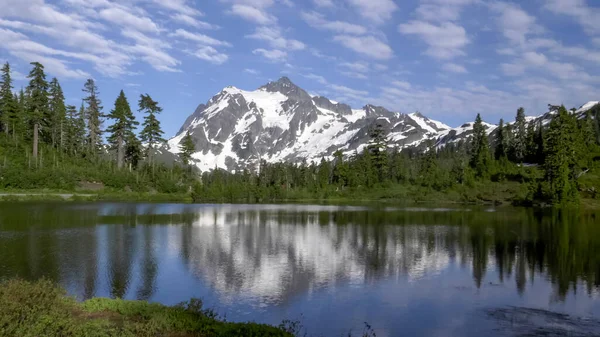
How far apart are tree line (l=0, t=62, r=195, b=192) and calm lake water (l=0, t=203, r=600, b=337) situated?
5064cm

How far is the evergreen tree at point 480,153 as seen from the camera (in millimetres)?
128038

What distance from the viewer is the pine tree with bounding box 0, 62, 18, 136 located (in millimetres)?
98062

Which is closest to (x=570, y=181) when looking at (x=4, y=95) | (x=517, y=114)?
(x=517, y=114)

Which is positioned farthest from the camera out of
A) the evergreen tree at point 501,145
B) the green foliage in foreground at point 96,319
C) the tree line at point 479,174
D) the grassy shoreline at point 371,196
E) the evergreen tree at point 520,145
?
the evergreen tree at point 501,145

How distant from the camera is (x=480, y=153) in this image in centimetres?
13925

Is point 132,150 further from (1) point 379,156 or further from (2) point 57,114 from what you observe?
(1) point 379,156

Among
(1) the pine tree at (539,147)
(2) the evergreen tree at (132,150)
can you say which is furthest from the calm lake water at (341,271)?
(1) the pine tree at (539,147)

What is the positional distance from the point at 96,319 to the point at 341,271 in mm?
19174

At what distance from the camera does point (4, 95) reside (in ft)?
333

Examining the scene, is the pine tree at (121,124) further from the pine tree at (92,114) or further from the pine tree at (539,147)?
the pine tree at (539,147)

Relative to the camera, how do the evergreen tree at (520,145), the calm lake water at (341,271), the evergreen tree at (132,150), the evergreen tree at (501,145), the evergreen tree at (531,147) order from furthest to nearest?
the evergreen tree at (501,145) < the evergreen tree at (520,145) < the evergreen tree at (531,147) < the evergreen tree at (132,150) < the calm lake water at (341,271)

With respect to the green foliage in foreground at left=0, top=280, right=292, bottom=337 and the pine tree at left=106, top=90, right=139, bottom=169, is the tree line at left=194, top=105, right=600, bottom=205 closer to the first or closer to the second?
the pine tree at left=106, top=90, right=139, bottom=169

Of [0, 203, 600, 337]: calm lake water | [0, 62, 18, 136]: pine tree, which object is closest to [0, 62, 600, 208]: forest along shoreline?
[0, 62, 18, 136]: pine tree

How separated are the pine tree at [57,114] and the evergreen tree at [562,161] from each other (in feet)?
→ 366
